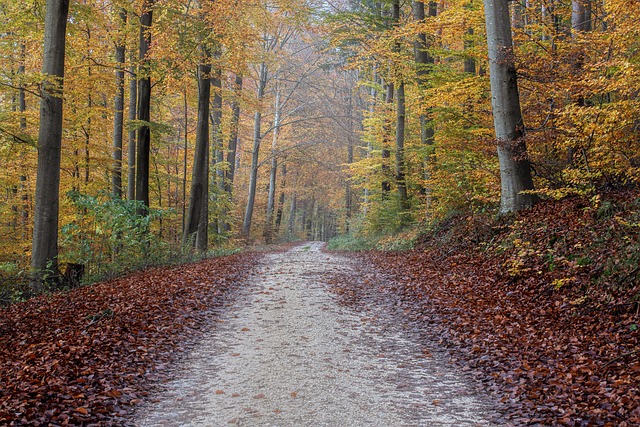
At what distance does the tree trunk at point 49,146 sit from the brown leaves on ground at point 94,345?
1244mm

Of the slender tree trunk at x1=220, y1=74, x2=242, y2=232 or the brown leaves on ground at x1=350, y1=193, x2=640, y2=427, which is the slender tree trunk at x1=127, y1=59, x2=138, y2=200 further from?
the brown leaves on ground at x1=350, y1=193, x2=640, y2=427

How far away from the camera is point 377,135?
22906 mm

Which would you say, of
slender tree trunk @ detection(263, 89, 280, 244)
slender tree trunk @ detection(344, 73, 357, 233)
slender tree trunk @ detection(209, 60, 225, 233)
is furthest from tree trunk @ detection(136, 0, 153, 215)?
slender tree trunk @ detection(344, 73, 357, 233)

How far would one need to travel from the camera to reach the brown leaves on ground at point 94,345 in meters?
4.41

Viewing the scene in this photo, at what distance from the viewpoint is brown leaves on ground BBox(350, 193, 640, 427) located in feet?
14.7

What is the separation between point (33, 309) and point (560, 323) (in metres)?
8.08

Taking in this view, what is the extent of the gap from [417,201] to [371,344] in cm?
1324

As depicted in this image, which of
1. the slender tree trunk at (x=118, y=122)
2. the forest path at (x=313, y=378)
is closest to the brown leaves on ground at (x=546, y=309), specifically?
the forest path at (x=313, y=378)

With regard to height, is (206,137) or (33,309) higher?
(206,137)

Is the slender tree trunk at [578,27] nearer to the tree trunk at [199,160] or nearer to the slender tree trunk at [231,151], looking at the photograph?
the tree trunk at [199,160]

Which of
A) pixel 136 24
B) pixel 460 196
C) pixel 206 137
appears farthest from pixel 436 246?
pixel 136 24

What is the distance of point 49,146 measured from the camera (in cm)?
989

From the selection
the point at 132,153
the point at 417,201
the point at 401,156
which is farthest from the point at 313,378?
the point at 401,156

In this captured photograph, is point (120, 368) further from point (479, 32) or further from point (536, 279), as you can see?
point (479, 32)
